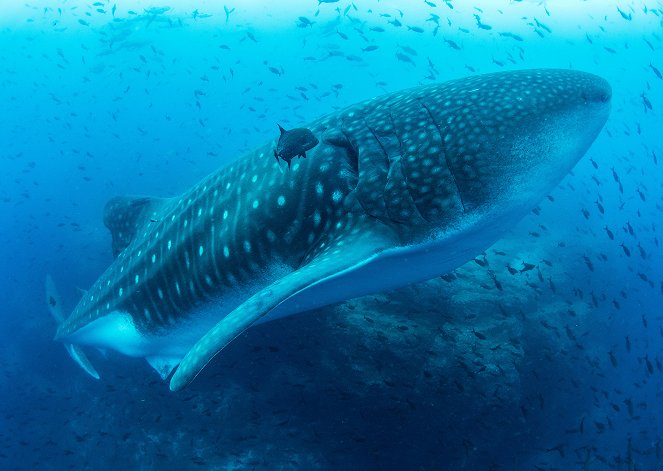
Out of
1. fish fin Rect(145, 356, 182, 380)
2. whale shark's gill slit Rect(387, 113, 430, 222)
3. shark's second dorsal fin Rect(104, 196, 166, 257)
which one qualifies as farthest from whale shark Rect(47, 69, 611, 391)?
shark's second dorsal fin Rect(104, 196, 166, 257)

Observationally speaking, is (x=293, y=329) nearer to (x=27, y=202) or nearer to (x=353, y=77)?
(x=27, y=202)

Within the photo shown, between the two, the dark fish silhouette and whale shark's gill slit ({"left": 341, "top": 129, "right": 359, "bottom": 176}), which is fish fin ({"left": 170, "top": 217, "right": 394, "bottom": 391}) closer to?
whale shark's gill slit ({"left": 341, "top": 129, "right": 359, "bottom": 176})

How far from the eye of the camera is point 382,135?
9.42 ft

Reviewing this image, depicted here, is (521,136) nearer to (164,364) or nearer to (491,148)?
(491,148)

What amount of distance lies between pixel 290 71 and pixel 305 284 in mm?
96184

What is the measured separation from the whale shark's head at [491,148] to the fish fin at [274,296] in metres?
0.25

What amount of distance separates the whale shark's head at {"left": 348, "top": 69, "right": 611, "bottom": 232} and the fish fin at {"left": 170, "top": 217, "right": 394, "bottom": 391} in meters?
0.25

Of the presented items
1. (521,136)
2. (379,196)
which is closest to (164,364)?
(379,196)

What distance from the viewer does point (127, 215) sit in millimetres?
5477

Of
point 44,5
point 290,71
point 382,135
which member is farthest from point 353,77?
point 382,135

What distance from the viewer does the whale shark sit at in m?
2.40

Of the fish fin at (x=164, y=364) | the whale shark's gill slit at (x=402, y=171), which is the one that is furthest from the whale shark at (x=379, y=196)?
the fish fin at (x=164, y=364)

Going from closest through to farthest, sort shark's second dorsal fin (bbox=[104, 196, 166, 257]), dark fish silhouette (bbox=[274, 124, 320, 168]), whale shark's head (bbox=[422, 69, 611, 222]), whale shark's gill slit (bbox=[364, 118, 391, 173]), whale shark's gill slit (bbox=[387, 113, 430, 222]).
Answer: whale shark's head (bbox=[422, 69, 611, 222]), whale shark's gill slit (bbox=[387, 113, 430, 222]), whale shark's gill slit (bbox=[364, 118, 391, 173]), dark fish silhouette (bbox=[274, 124, 320, 168]), shark's second dorsal fin (bbox=[104, 196, 166, 257])

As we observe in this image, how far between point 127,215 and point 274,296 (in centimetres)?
397
